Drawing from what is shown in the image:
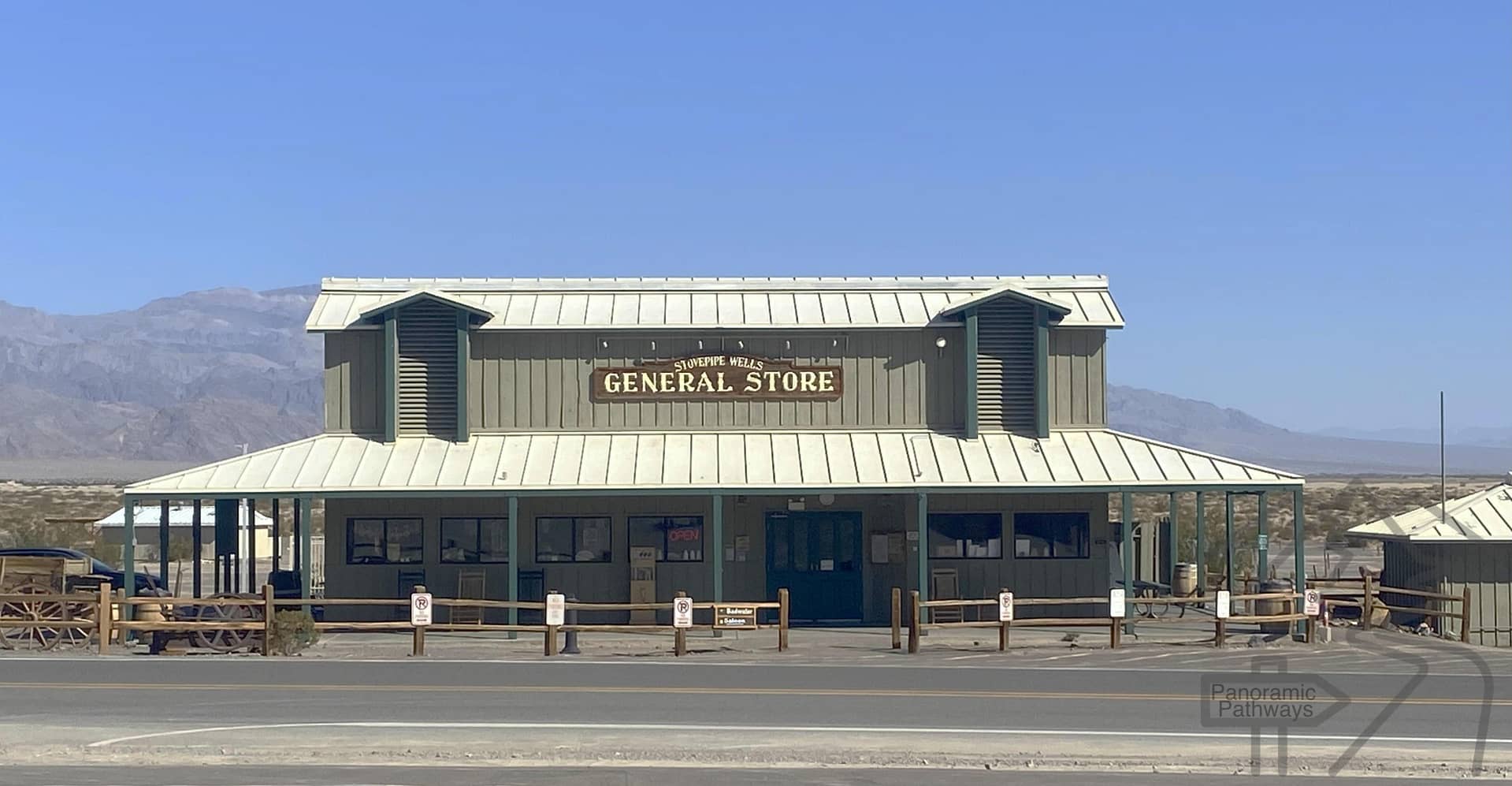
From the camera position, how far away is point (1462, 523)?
93.8 feet

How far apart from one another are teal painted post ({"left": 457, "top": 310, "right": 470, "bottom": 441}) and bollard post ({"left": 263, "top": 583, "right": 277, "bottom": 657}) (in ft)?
18.8

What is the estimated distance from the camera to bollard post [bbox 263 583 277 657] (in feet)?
79.6

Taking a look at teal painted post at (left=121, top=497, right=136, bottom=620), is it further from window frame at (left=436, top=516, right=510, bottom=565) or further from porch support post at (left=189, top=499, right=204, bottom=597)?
window frame at (left=436, top=516, right=510, bottom=565)

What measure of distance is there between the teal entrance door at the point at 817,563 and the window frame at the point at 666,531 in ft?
4.02

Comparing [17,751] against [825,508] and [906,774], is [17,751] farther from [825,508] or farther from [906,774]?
[825,508]

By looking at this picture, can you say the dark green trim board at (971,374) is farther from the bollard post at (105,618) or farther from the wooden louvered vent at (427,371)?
the bollard post at (105,618)

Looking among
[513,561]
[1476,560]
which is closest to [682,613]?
[513,561]

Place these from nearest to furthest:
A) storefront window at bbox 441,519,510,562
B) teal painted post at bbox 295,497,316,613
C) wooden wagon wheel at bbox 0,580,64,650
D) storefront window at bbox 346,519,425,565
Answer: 1. wooden wagon wheel at bbox 0,580,64,650
2. teal painted post at bbox 295,497,316,613
3. storefront window at bbox 346,519,425,565
4. storefront window at bbox 441,519,510,562

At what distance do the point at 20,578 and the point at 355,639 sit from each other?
5710mm

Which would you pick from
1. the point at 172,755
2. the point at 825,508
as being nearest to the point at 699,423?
the point at 825,508

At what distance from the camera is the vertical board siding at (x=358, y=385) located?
97.2 feet

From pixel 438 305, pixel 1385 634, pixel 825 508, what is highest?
pixel 438 305

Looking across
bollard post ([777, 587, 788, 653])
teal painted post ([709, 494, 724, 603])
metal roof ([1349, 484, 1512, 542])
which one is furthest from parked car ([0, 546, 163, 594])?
metal roof ([1349, 484, 1512, 542])

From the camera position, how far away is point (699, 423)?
Result: 29953 mm
